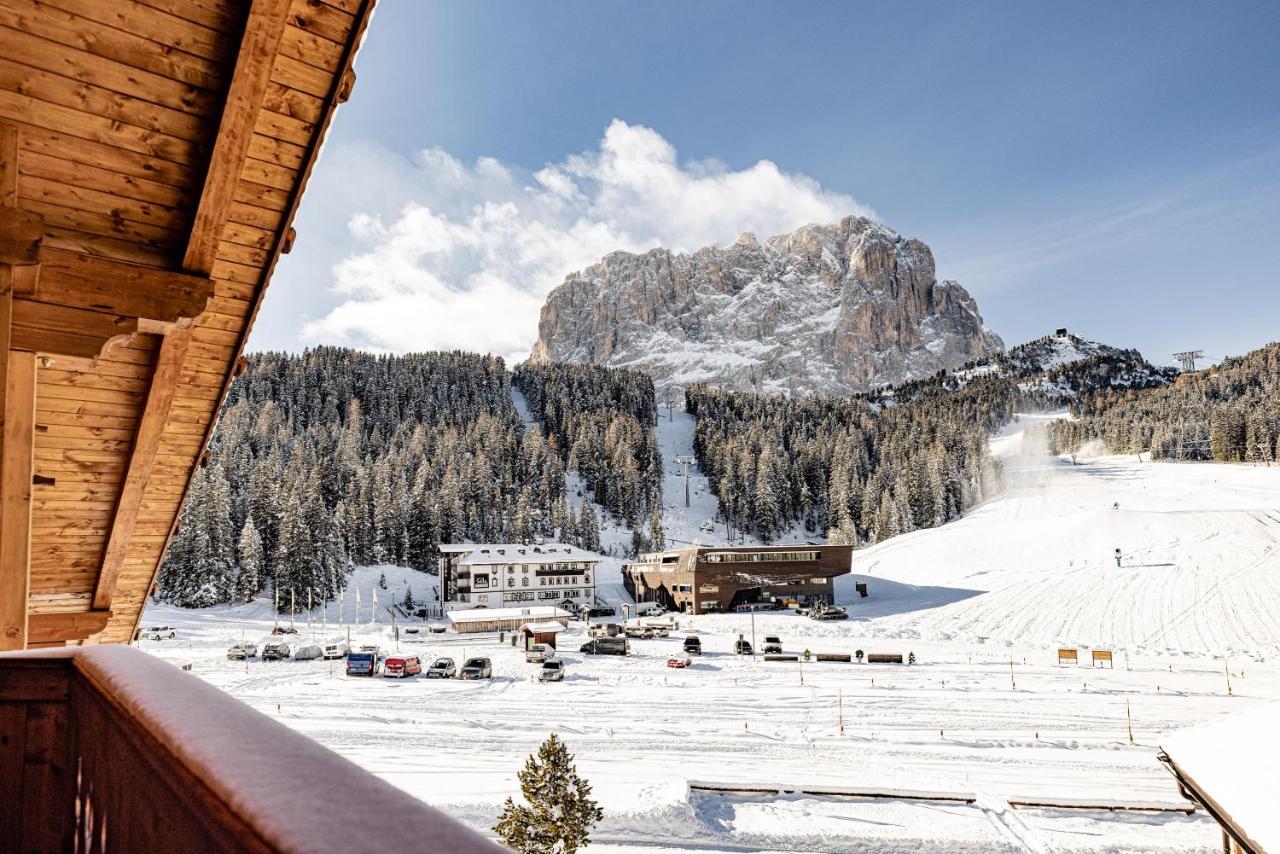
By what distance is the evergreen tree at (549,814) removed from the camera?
1339 cm

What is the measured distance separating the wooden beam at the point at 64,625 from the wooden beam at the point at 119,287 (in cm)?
656

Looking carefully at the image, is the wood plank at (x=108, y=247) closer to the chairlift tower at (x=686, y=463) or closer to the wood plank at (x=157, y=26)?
the wood plank at (x=157, y=26)

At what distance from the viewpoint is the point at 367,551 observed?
70.9m

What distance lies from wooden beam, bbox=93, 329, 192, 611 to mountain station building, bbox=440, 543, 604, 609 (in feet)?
182

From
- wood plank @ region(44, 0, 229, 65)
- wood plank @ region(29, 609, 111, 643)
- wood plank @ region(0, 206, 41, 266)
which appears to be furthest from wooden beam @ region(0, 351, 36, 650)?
wood plank @ region(29, 609, 111, 643)

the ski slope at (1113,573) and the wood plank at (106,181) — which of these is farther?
the ski slope at (1113,573)

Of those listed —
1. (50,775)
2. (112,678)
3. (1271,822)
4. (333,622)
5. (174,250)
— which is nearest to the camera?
(112,678)

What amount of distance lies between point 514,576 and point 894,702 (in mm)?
43574

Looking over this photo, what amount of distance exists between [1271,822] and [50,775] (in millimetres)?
9168

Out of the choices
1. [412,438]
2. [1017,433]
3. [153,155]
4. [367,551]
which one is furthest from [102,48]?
[1017,433]

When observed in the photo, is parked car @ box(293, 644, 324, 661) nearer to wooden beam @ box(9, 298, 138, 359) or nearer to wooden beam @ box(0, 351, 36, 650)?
wooden beam @ box(0, 351, 36, 650)

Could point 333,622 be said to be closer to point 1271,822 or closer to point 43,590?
point 43,590

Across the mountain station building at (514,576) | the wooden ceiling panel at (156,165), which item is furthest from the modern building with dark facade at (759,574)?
the wooden ceiling panel at (156,165)

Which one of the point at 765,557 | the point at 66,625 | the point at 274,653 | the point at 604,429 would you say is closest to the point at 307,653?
the point at 274,653
